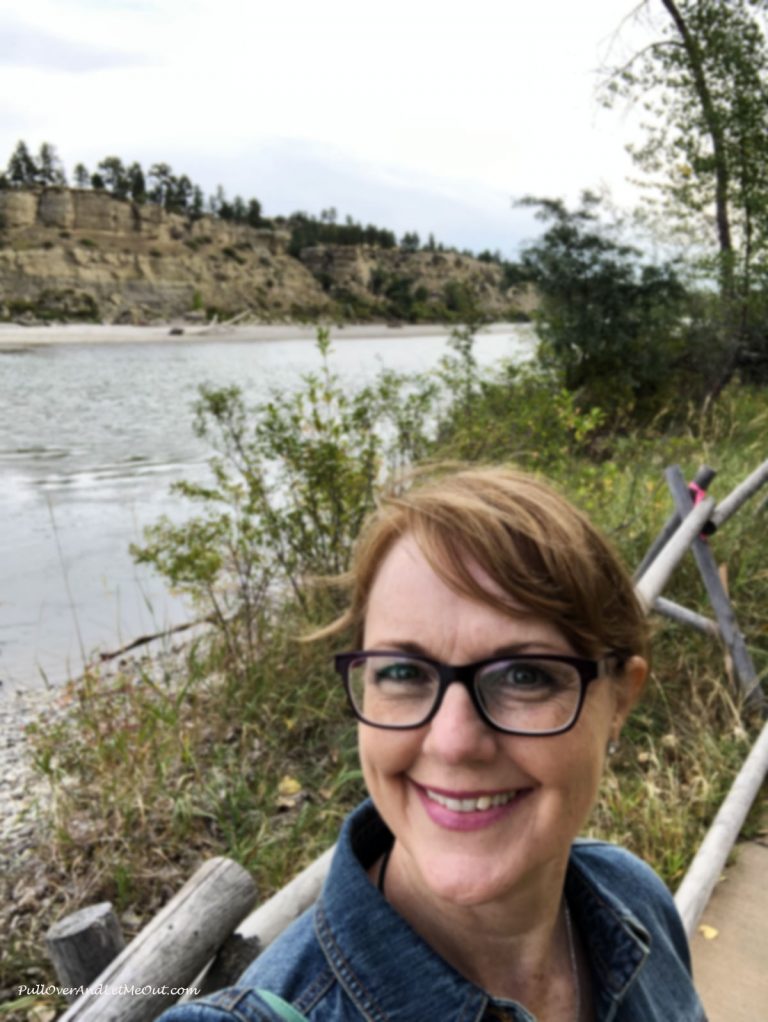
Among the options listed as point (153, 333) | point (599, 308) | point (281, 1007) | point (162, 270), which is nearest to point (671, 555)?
point (281, 1007)

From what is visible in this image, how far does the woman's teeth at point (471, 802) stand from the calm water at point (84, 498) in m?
4.54

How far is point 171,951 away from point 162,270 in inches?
3973

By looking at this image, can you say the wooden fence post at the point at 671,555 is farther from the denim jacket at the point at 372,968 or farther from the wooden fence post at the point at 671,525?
the denim jacket at the point at 372,968

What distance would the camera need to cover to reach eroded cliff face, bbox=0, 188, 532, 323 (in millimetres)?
85625

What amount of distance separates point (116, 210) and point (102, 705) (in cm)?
10895

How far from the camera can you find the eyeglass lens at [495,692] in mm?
1122

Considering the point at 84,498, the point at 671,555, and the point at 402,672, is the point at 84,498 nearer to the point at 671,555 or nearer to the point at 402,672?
the point at 671,555

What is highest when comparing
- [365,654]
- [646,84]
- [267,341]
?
[646,84]

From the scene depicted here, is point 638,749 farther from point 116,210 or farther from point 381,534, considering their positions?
point 116,210

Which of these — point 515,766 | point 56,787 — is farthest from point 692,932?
point 56,787

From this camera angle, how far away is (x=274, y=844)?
3756 millimetres

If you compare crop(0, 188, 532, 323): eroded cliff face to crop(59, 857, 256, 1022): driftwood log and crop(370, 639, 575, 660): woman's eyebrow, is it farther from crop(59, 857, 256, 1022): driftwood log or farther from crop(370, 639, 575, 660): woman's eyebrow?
crop(370, 639, 575, 660): woman's eyebrow

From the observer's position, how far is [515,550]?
3.78 feet

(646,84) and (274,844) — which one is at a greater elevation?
(646,84)
